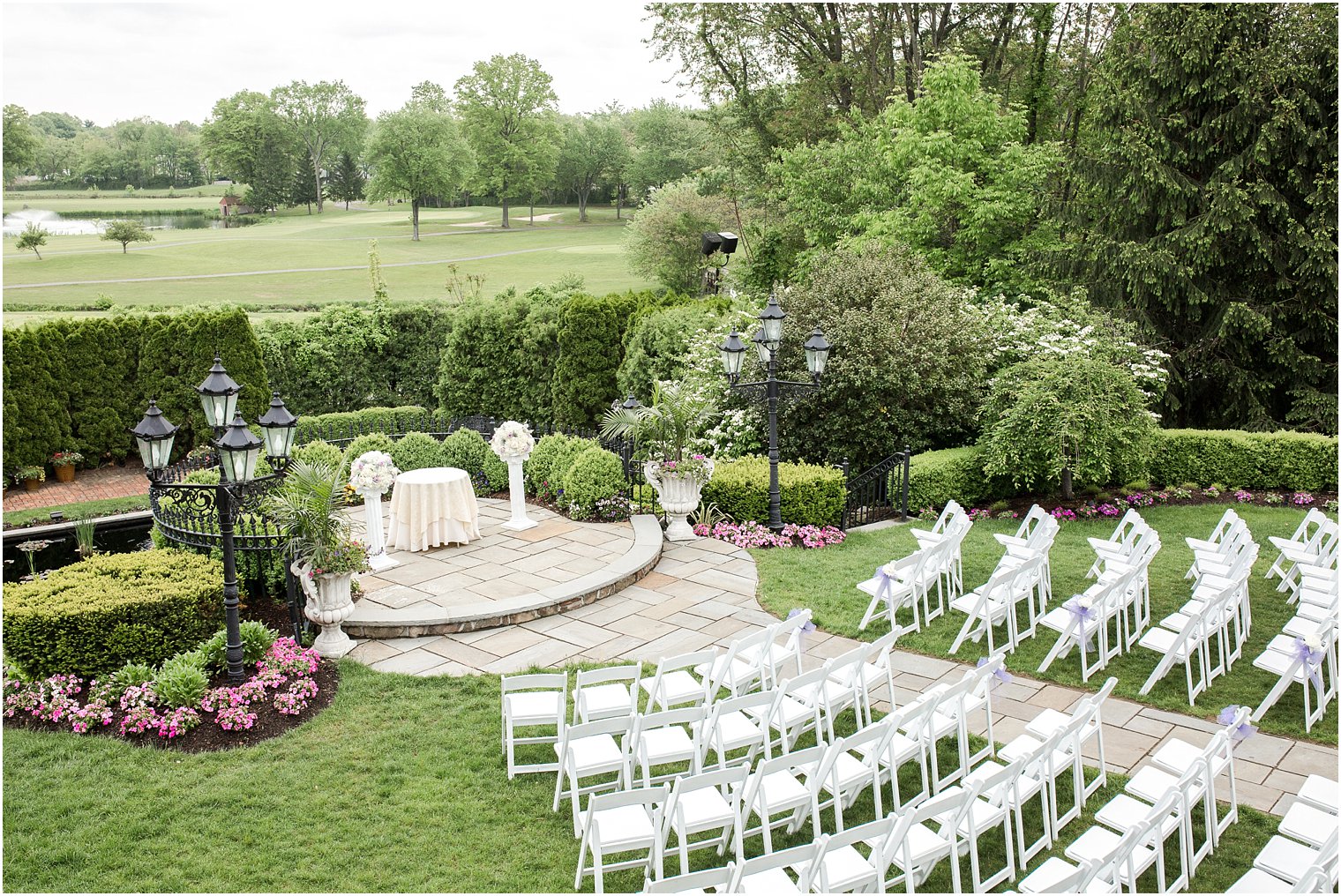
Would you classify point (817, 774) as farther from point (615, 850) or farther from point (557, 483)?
point (557, 483)

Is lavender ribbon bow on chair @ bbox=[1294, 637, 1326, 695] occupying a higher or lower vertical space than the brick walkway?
higher

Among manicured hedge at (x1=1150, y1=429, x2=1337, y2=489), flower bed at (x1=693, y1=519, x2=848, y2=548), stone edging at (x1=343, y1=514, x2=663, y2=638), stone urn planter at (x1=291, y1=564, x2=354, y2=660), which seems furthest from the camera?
manicured hedge at (x1=1150, y1=429, x2=1337, y2=489)

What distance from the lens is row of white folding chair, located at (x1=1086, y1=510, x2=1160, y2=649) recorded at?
330 inches

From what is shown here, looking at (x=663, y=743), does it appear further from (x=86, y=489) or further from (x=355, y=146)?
(x=355, y=146)

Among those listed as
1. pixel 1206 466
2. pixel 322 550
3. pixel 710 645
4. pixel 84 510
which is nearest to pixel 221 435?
pixel 322 550

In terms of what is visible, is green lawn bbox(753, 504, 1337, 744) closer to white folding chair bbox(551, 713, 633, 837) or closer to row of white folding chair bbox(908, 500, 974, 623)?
row of white folding chair bbox(908, 500, 974, 623)

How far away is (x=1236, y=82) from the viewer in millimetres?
14883

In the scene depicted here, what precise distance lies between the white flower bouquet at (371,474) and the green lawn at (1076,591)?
4169mm

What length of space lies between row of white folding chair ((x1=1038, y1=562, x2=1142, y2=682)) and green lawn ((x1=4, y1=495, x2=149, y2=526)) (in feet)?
44.9

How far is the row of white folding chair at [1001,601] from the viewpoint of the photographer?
8.16 metres

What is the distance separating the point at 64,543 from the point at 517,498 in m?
6.87

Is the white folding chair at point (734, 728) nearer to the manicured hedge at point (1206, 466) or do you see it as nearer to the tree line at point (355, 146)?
the manicured hedge at point (1206, 466)

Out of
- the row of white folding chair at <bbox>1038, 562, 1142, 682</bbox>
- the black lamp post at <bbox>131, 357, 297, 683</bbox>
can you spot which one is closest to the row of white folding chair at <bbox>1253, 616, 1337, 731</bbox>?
the row of white folding chair at <bbox>1038, 562, 1142, 682</bbox>

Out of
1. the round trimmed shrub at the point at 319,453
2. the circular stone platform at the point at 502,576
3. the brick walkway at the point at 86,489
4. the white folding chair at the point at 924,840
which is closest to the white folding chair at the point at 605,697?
the white folding chair at the point at 924,840
